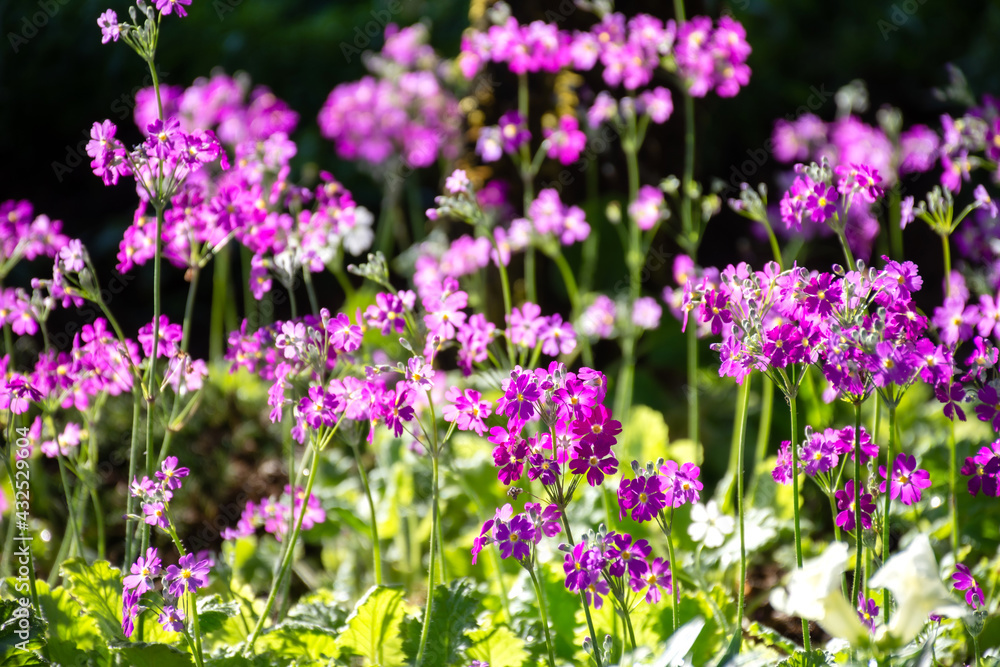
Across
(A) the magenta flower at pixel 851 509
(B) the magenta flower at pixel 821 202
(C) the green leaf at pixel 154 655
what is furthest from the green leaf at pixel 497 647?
(B) the magenta flower at pixel 821 202

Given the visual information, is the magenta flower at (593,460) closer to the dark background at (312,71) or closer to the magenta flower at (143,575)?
the magenta flower at (143,575)

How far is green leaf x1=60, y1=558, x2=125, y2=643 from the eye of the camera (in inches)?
63.0

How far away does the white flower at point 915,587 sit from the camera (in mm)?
982

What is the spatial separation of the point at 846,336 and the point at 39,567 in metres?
2.50

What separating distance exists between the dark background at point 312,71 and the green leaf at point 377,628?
137 inches

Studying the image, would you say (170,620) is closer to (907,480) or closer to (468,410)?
(468,410)

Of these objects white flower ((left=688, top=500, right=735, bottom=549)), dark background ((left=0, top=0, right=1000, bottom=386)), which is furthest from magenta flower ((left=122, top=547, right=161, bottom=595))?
dark background ((left=0, top=0, right=1000, bottom=386))

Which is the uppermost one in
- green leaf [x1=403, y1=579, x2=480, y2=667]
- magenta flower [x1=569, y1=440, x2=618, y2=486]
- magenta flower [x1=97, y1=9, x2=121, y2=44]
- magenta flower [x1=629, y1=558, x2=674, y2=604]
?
magenta flower [x1=97, y1=9, x2=121, y2=44]

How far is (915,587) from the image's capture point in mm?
986

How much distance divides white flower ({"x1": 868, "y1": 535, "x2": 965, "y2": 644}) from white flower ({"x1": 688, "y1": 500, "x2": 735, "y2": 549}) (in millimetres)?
657

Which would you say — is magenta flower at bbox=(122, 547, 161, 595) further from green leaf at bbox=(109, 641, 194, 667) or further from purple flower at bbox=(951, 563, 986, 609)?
purple flower at bbox=(951, 563, 986, 609)

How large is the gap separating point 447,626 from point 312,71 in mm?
4881

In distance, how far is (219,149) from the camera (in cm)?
153

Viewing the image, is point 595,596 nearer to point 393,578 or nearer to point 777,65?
point 393,578
